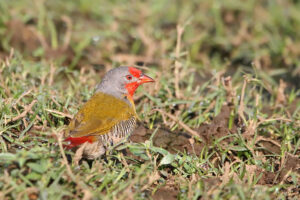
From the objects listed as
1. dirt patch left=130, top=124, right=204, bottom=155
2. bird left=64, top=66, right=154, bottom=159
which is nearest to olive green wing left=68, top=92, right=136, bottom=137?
bird left=64, top=66, right=154, bottom=159

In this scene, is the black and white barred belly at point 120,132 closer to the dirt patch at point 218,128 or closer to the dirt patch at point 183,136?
the dirt patch at point 183,136

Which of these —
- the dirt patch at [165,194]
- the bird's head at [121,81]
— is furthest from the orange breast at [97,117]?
the dirt patch at [165,194]

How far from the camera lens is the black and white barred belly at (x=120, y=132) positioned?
4027mm

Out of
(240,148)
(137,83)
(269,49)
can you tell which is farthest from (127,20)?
(240,148)

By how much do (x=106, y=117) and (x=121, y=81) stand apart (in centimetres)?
68

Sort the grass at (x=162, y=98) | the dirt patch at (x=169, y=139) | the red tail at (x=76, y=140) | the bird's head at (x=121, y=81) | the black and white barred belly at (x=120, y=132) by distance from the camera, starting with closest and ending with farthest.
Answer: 1. the grass at (x=162, y=98)
2. the red tail at (x=76, y=140)
3. the black and white barred belly at (x=120, y=132)
4. the dirt patch at (x=169, y=139)
5. the bird's head at (x=121, y=81)

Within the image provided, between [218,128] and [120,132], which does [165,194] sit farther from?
[218,128]

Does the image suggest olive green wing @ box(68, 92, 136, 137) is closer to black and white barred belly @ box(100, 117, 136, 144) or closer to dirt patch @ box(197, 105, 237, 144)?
black and white barred belly @ box(100, 117, 136, 144)

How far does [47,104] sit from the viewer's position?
14.9 feet

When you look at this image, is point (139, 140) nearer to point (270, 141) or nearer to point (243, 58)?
point (270, 141)

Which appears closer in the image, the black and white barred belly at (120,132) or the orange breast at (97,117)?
the orange breast at (97,117)

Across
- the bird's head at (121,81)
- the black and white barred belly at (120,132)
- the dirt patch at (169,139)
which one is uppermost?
the bird's head at (121,81)

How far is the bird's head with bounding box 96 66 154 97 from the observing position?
15.5ft

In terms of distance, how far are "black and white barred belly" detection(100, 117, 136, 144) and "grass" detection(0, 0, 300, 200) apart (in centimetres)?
11
